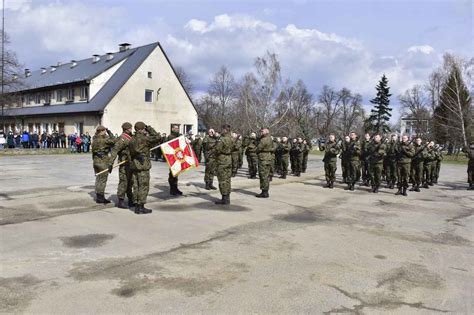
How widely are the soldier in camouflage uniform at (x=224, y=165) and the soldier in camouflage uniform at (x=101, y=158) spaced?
265 centimetres

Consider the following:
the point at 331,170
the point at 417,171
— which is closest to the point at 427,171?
the point at 417,171

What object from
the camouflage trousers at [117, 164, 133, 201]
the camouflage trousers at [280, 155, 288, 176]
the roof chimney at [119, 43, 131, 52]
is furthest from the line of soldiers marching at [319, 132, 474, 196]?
the roof chimney at [119, 43, 131, 52]

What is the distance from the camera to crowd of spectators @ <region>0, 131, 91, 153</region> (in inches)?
1284

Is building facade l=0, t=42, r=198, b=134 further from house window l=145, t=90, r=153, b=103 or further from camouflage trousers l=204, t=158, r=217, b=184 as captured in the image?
camouflage trousers l=204, t=158, r=217, b=184

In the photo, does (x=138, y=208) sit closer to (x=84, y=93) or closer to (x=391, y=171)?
(x=391, y=171)

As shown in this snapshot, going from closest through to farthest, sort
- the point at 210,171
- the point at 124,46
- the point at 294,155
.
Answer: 1. the point at 210,171
2. the point at 294,155
3. the point at 124,46

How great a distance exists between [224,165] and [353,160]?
6083mm

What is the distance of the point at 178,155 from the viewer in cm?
1130

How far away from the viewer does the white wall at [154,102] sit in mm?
36750

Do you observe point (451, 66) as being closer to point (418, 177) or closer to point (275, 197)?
point (418, 177)

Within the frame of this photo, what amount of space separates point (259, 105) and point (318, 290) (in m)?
46.5

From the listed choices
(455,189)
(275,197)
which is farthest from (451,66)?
(275,197)

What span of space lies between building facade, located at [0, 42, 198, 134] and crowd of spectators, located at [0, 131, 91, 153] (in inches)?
97.1

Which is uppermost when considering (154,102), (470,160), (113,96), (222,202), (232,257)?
(113,96)
